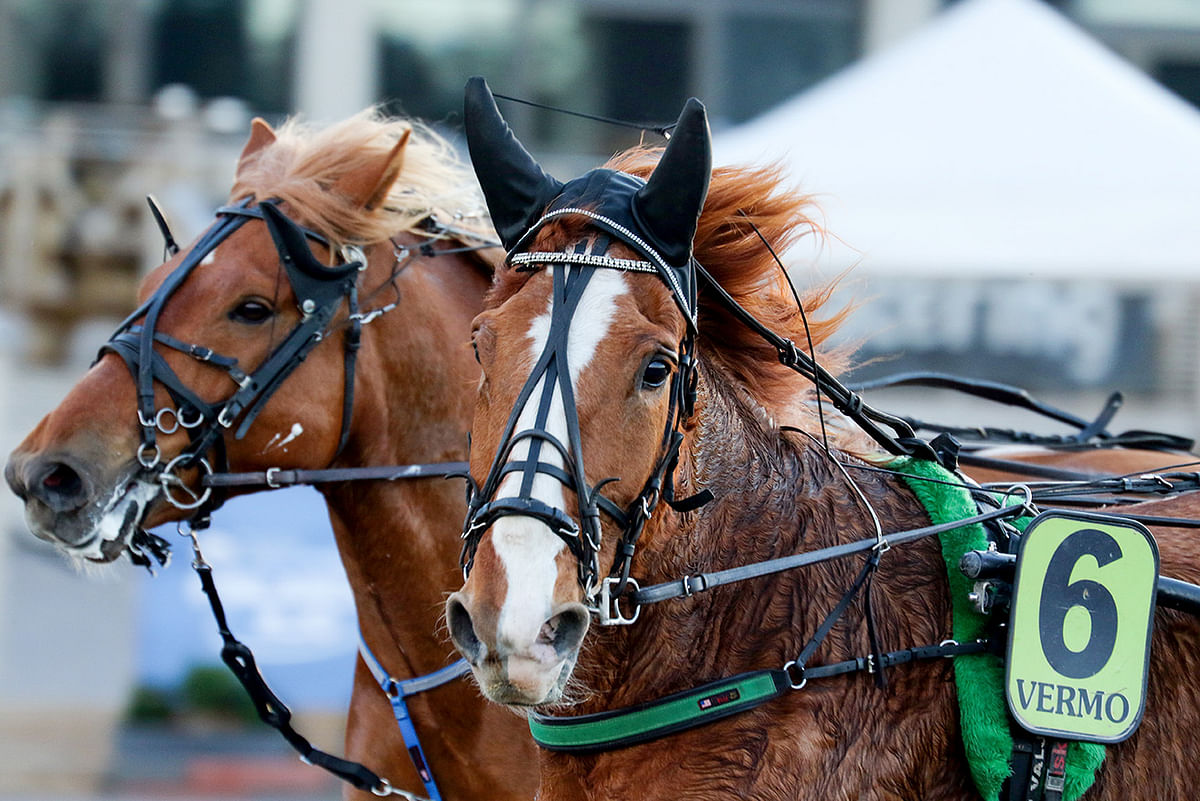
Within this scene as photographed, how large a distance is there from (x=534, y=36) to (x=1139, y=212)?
8840mm

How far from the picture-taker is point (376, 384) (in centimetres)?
320

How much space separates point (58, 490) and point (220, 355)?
0.50 m

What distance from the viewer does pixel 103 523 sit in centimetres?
294

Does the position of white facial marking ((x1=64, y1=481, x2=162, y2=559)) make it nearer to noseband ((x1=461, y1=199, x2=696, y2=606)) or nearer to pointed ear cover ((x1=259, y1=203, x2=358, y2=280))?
pointed ear cover ((x1=259, y1=203, x2=358, y2=280))

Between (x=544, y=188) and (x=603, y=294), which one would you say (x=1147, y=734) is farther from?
(x=544, y=188)

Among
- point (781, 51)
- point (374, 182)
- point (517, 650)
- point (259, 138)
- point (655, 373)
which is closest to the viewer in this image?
point (517, 650)

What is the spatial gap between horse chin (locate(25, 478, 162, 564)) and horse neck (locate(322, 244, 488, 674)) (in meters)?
0.48

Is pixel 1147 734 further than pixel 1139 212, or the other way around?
pixel 1139 212

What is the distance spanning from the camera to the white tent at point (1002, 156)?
22.1ft

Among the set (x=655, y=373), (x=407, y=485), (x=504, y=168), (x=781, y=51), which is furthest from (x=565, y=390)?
(x=781, y=51)

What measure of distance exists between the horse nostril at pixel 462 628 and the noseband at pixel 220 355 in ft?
4.25

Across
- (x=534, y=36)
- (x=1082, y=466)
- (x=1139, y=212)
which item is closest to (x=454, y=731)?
(x=1082, y=466)

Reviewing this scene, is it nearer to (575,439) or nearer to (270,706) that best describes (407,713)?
(270,706)

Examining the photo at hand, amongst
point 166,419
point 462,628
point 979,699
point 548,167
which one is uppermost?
point 462,628
